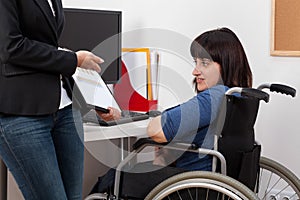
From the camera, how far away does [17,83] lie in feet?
4.10

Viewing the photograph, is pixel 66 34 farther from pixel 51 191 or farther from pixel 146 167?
pixel 51 191

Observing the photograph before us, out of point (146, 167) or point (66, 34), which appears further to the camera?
point (66, 34)

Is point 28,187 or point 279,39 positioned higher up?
point 279,39

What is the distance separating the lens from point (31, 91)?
126 cm

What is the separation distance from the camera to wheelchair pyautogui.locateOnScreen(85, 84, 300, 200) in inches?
65.4

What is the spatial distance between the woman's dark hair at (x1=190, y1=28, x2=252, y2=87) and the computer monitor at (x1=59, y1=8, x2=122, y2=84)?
61 centimetres

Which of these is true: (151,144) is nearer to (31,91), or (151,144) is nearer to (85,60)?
(85,60)

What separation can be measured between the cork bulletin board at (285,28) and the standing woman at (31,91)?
1386 mm

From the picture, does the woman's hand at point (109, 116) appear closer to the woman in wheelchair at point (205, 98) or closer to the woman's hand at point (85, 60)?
the woman in wheelchair at point (205, 98)

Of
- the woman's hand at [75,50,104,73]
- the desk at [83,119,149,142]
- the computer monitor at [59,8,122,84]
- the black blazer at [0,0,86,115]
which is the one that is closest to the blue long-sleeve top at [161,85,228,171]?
the desk at [83,119,149,142]

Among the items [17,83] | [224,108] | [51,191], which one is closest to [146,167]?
[224,108]

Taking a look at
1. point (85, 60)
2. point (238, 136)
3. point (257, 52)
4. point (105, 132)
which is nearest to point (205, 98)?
point (238, 136)

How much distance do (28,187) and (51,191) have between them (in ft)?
0.19

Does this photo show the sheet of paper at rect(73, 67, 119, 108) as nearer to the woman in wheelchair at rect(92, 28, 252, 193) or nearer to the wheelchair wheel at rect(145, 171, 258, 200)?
the woman in wheelchair at rect(92, 28, 252, 193)
